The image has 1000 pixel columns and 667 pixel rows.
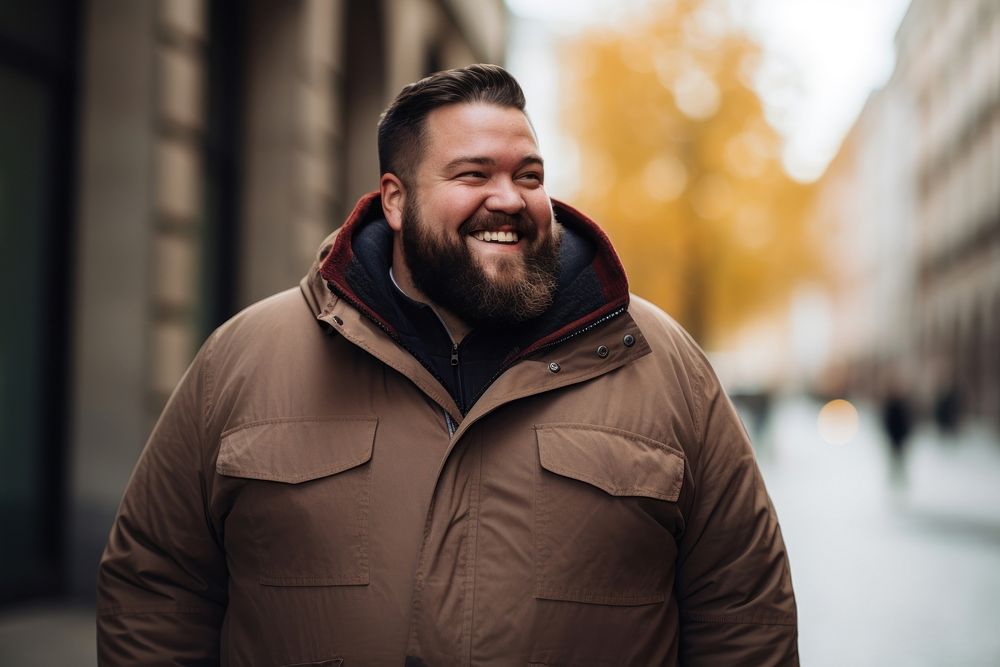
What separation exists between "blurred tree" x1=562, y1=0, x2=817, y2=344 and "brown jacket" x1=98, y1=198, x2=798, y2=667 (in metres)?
22.7

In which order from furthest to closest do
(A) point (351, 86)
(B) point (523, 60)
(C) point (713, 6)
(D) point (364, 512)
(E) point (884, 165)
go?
1. (E) point (884, 165)
2. (B) point (523, 60)
3. (C) point (713, 6)
4. (A) point (351, 86)
5. (D) point (364, 512)

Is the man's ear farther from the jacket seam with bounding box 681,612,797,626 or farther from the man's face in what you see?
the jacket seam with bounding box 681,612,797,626

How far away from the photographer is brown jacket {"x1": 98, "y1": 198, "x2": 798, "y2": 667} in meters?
2.29

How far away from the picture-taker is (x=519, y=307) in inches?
97.3

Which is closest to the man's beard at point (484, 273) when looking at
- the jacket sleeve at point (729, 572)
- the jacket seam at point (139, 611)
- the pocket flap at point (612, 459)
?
the pocket flap at point (612, 459)

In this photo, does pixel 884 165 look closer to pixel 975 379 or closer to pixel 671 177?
pixel 975 379

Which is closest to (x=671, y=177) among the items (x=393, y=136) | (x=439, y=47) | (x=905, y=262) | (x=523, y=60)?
(x=523, y=60)

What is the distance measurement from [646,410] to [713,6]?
78.4ft

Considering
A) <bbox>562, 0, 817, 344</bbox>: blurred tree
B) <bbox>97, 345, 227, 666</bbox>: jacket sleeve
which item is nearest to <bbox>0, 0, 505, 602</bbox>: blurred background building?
<bbox>97, 345, 227, 666</bbox>: jacket sleeve

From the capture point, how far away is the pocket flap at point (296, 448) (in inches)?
92.5

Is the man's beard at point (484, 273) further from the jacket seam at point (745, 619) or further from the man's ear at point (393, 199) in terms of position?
the jacket seam at point (745, 619)

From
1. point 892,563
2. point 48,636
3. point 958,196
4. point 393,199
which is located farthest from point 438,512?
point 958,196

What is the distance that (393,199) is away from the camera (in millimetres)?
2779

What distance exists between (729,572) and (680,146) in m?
23.7
